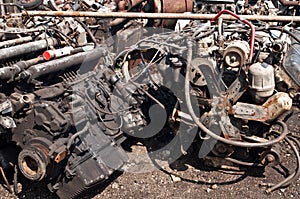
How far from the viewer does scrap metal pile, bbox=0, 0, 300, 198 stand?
3115 millimetres

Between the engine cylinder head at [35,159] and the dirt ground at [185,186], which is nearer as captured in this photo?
the engine cylinder head at [35,159]

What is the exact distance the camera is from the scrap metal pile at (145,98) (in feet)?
10.2

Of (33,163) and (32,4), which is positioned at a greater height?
(32,4)

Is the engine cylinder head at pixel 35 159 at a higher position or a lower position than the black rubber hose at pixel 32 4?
lower

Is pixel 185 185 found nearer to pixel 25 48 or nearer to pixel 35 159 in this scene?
pixel 35 159

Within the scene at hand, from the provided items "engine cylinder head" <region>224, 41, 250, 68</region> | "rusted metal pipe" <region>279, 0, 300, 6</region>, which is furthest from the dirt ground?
"rusted metal pipe" <region>279, 0, 300, 6</region>

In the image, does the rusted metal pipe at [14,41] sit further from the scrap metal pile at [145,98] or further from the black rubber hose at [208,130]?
the black rubber hose at [208,130]

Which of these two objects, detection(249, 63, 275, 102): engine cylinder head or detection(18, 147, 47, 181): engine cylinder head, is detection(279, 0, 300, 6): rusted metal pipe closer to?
detection(249, 63, 275, 102): engine cylinder head

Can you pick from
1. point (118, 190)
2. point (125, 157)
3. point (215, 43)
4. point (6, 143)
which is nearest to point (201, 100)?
point (215, 43)

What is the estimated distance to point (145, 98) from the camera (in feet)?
13.0

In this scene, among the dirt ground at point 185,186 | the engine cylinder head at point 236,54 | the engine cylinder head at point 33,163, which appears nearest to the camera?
the engine cylinder head at point 33,163

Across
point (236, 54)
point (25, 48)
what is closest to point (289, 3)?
point (236, 54)

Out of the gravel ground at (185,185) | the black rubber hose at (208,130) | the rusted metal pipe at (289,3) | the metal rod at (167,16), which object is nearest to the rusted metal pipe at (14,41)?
Answer: the metal rod at (167,16)

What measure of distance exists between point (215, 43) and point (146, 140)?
57.1 inches
